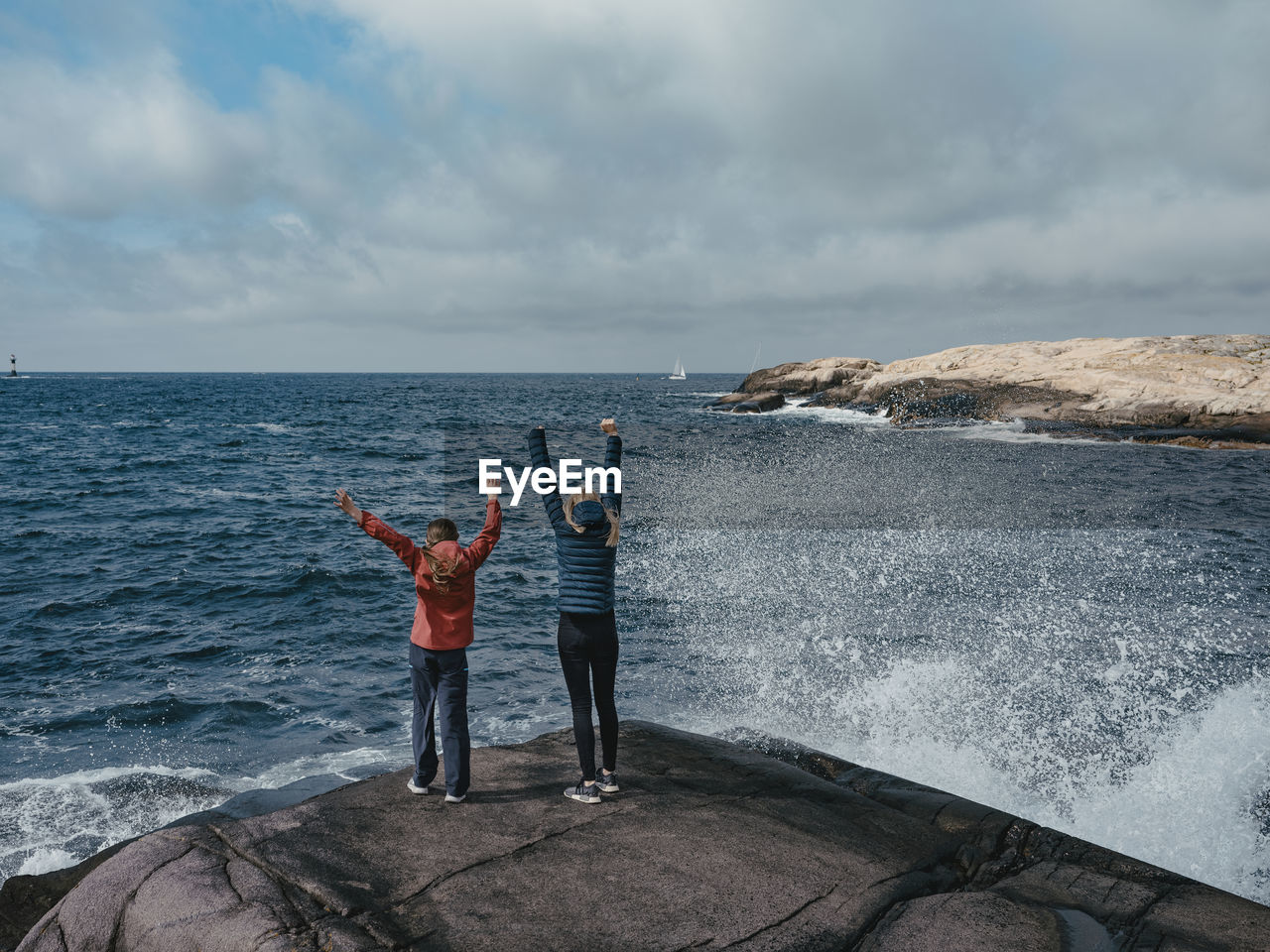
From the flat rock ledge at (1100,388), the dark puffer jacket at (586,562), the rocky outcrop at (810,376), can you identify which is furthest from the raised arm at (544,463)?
the rocky outcrop at (810,376)

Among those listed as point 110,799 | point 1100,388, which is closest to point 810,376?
point 1100,388

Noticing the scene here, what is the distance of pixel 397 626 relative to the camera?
14781 mm

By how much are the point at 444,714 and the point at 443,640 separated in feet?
1.78

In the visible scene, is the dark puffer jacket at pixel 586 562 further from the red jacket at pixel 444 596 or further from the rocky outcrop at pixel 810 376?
the rocky outcrop at pixel 810 376

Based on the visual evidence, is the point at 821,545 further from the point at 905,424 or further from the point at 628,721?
the point at 905,424

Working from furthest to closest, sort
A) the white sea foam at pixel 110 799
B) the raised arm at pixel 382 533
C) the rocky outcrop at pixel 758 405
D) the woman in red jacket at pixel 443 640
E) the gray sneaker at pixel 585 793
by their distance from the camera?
the rocky outcrop at pixel 758 405
the white sea foam at pixel 110 799
the gray sneaker at pixel 585 793
the woman in red jacket at pixel 443 640
the raised arm at pixel 382 533

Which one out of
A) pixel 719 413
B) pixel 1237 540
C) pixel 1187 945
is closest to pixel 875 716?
pixel 1187 945

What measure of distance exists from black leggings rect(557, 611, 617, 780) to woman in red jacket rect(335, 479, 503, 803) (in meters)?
0.75

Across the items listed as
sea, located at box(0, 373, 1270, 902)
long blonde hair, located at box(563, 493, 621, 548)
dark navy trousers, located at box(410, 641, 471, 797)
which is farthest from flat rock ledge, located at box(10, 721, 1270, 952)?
long blonde hair, located at box(563, 493, 621, 548)

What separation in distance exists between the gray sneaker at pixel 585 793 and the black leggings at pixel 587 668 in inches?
2.4

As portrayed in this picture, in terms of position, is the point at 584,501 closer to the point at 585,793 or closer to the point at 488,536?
the point at 488,536

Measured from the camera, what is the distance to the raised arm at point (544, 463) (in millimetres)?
5688

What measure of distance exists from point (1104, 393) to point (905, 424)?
1214 centimetres

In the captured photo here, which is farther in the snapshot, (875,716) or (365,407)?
(365,407)
